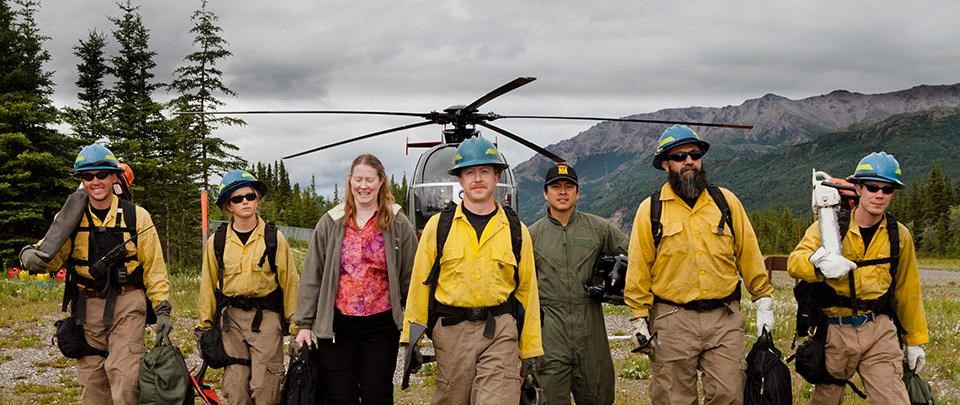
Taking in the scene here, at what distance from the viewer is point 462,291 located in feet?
16.6

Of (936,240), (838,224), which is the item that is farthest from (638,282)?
(936,240)

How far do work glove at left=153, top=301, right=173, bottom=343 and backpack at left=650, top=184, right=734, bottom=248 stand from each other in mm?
4123

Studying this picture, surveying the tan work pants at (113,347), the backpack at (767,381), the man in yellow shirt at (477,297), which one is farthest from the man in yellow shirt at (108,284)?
the backpack at (767,381)

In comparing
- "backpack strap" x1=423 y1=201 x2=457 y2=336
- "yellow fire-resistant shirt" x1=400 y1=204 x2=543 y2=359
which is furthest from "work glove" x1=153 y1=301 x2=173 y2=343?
"backpack strap" x1=423 y1=201 x2=457 y2=336

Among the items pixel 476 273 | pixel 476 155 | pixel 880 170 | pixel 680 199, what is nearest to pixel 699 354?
pixel 680 199

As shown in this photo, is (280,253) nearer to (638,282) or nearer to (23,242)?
(638,282)

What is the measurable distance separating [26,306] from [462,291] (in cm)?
1405

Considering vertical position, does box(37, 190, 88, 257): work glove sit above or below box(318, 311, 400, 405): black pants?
above

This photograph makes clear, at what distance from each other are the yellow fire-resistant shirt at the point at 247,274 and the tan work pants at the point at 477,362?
1.74 metres

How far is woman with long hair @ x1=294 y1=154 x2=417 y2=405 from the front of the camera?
5.73 metres

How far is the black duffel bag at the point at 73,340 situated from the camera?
6148mm

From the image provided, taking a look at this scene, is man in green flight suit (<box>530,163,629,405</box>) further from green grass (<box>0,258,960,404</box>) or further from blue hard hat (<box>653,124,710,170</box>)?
green grass (<box>0,258,960,404</box>)

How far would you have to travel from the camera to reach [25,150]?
3672 cm

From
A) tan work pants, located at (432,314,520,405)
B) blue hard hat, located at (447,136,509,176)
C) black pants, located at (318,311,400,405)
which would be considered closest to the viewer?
tan work pants, located at (432,314,520,405)
